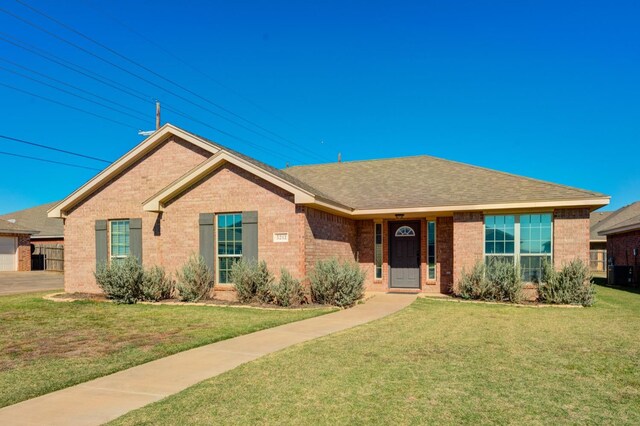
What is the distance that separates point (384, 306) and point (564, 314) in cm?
439

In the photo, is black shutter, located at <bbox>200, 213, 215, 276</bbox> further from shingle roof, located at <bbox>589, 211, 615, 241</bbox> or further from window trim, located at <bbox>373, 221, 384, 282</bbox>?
shingle roof, located at <bbox>589, 211, 615, 241</bbox>

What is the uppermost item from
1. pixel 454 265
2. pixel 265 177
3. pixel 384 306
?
pixel 265 177

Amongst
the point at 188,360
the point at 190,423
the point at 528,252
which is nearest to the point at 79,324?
the point at 188,360

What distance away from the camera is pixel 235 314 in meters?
11.0

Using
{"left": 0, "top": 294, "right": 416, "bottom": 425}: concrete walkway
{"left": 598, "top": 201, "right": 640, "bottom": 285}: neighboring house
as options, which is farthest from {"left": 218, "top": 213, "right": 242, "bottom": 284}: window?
{"left": 598, "top": 201, "right": 640, "bottom": 285}: neighboring house

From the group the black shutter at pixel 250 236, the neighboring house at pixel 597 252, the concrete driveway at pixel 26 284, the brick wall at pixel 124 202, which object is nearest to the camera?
the black shutter at pixel 250 236

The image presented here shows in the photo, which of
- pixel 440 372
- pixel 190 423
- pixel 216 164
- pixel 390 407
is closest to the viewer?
pixel 190 423

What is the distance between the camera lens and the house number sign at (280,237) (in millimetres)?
12828

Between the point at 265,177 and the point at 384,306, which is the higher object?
the point at 265,177

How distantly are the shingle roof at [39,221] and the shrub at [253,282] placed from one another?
27.3 metres

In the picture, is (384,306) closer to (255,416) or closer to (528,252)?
(528,252)

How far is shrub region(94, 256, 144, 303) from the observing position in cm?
1342

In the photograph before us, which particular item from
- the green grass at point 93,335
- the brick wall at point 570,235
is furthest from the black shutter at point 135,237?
the brick wall at point 570,235

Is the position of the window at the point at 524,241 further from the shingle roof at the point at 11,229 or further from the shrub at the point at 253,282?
the shingle roof at the point at 11,229
